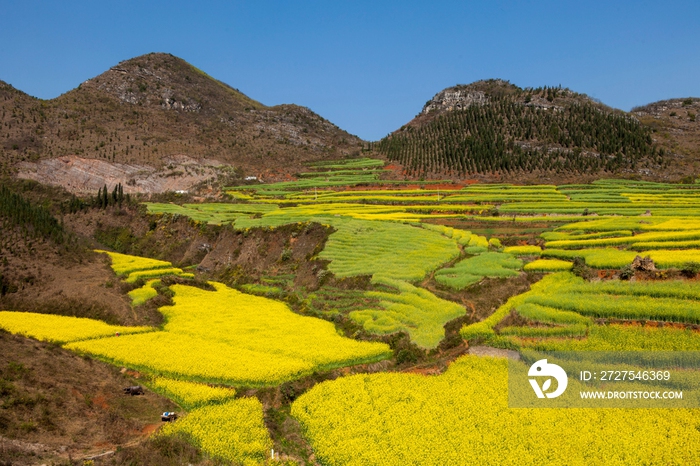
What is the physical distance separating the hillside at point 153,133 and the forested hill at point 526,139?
933 inches

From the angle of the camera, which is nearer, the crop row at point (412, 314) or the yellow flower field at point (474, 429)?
the yellow flower field at point (474, 429)

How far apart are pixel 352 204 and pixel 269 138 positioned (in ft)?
182

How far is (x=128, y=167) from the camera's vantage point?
259 feet

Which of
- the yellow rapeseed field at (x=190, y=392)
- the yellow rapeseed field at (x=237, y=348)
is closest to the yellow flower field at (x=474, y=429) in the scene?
the yellow rapeseed field at (x=237, y=348)

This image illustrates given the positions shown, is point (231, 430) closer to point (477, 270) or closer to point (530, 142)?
point (477, 270)

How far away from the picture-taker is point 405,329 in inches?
986

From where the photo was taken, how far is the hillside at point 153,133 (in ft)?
251

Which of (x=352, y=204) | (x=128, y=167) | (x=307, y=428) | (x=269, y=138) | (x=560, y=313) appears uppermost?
(x=269, y=138)

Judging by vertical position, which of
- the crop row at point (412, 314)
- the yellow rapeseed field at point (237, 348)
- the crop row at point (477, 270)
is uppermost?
the crop row at point (477, 270)

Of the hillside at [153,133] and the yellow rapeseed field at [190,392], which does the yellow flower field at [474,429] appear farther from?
the hillside at [153,133]

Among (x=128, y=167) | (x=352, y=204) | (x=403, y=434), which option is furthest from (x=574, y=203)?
(x=128, y=167)

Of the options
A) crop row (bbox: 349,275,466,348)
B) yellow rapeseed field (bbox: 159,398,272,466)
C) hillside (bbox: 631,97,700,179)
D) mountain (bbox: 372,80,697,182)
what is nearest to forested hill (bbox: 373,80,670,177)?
mountain (bbox: 372,80,697,182)

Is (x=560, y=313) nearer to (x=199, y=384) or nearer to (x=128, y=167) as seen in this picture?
(x=199, y=384)

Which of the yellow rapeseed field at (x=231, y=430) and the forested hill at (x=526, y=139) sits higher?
the forested hill at (x=526, y=139)
